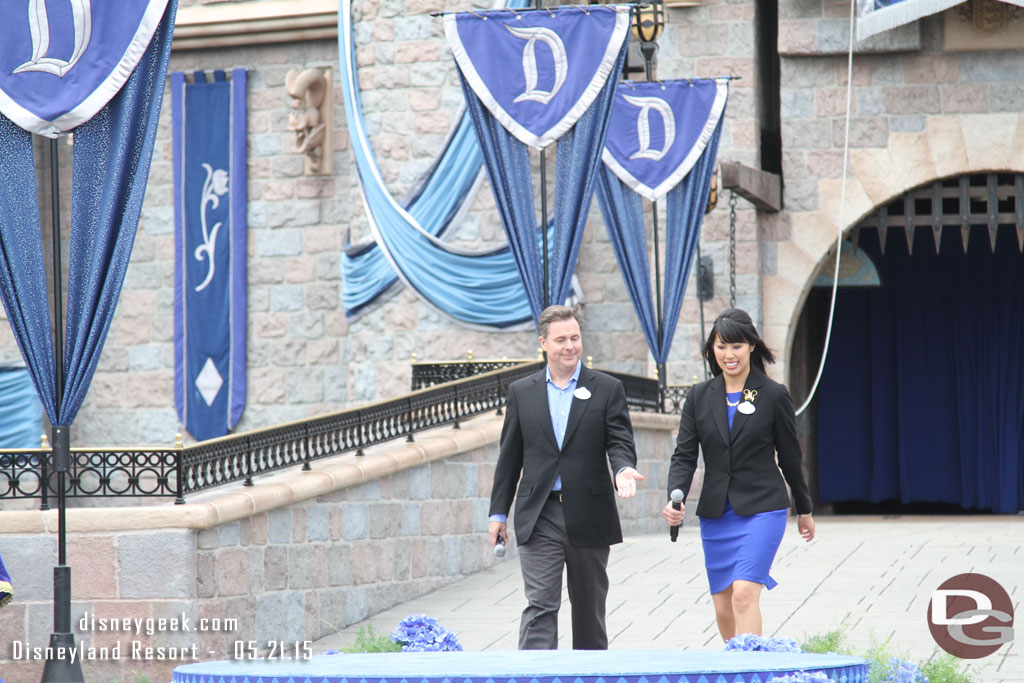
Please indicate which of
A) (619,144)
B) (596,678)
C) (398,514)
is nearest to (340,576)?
(398,514)

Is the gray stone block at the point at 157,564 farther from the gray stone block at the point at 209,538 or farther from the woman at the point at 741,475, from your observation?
the woman at the point at 741,475

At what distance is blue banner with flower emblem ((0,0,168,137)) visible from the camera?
7.01m

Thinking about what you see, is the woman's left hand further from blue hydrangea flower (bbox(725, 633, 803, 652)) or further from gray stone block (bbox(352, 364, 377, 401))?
gray stone block (bbox(352, 364, 377, 401))

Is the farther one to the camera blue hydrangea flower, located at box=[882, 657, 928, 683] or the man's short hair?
the man's short hair

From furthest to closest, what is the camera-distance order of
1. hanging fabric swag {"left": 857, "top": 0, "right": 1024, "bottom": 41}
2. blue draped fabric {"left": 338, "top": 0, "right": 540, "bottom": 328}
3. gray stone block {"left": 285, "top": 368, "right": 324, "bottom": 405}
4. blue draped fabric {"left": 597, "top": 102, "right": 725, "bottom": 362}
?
Result: 1. gray stone block {"left": 285, "top": 368, "right": 324, "bottom": 405}
2. blue draped fabric {"left": 338, "top": 0, "right": 540, "bottom": 328}
3. hanging fabric swag {"left": 857, "top": 0, "right": 1024, "bottom": 41}
4. blue draped fabric {"left": 597, "top": 102, "right": 725, "bottom": 362}

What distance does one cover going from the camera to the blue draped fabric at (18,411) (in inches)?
578

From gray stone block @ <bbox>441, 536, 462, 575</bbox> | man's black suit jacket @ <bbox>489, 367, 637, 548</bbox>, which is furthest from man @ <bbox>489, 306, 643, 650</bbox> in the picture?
gray stone block @ <bbox>441, 536, 462, 575</bbox>

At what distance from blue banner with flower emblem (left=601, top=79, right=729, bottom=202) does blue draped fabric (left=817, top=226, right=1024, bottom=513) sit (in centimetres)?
477

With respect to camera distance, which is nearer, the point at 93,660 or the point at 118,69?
the point at 118,69

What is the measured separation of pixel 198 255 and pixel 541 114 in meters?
7.45

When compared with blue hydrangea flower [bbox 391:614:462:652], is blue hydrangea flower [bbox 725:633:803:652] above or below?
above

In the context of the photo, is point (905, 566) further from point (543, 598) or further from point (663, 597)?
point (543, 598)

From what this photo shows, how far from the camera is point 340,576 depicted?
862cm

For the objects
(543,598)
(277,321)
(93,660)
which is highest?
(277,321)
